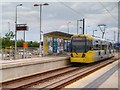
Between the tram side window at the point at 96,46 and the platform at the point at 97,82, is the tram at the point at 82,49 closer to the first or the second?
the tram side window at the point at 96,46

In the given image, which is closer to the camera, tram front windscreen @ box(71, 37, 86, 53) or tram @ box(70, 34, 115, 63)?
tram @ box(70, 34, 115, 63)

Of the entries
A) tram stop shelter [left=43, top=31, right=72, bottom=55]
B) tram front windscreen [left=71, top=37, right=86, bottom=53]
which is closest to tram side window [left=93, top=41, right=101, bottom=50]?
tram front windscreen [left=71, top=37, right=86, bottom=53]

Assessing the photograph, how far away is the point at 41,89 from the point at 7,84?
8.07 feet

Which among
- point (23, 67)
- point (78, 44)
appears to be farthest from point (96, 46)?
point (23, 67)

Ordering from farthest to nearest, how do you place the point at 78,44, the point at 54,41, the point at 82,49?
1. the point at 54,41
2. the point at 78,44
3. the point at 82,49

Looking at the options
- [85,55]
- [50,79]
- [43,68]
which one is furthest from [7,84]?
[85,55]

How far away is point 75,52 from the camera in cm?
3241

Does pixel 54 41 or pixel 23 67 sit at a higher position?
pixel 54 41

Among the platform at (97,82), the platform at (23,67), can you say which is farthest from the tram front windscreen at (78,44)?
the platform at (97,82)

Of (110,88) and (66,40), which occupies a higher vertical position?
(66,40)

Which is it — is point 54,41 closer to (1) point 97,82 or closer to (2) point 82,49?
(2) point 82,49

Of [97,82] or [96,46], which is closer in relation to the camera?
[97,82]

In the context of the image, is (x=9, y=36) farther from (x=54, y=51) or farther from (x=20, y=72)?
(x=20, y=72)

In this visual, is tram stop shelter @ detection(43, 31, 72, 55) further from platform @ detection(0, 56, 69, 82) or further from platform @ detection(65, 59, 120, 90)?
platform @ detection(65, 59, 120, 90)
